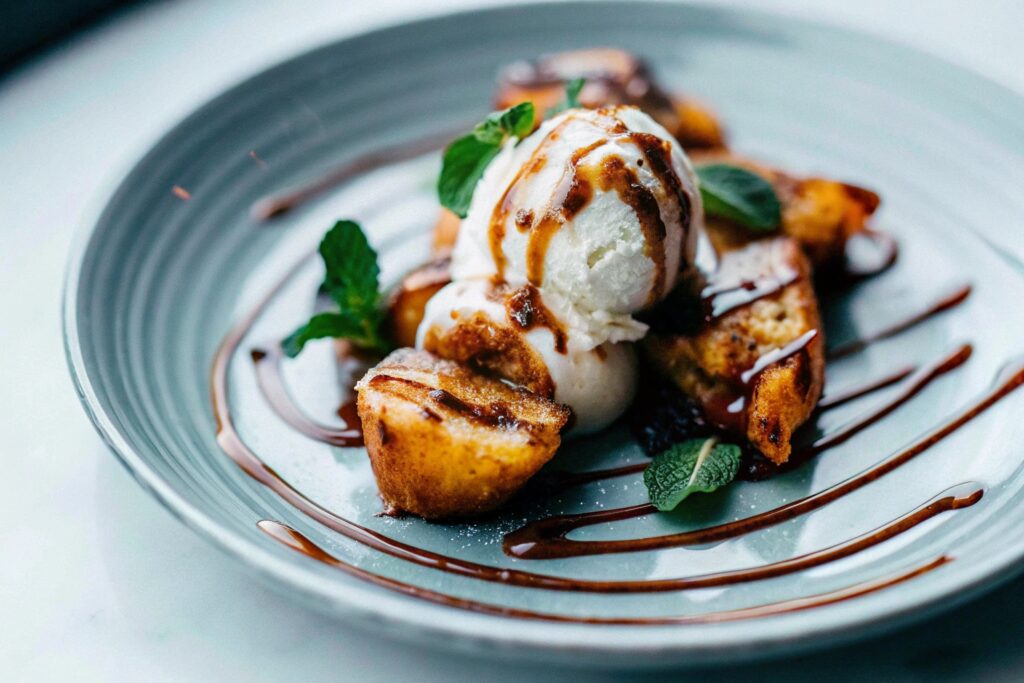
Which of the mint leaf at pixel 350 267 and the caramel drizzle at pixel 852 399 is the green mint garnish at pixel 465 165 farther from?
the caramel drizzle at pixel 852 399

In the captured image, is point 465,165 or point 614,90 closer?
point 465,165

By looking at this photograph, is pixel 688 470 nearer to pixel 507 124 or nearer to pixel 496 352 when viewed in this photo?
pixel 496 352

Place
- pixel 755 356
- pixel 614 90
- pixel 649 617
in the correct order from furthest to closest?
pixel 614 90
pixel 755 356
pixel 649 617

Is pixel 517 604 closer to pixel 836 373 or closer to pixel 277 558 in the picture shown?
pixel 277 558

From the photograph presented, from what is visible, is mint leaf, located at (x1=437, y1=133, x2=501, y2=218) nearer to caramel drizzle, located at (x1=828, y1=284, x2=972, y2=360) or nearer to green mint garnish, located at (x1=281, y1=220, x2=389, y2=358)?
green mint garnish, located at (x1=281, y1=220, x2=389, y2=358)

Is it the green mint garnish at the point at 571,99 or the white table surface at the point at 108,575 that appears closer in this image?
the white table surface at the point at 108,575

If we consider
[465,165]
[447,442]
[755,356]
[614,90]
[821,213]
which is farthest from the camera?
[614,90]

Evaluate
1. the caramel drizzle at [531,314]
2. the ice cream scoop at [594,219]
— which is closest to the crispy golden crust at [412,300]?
the ice cream scoop at [594,219]

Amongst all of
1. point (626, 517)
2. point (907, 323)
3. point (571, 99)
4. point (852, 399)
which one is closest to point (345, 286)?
point (571, 99)

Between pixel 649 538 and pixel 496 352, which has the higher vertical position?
pixel 496 352
